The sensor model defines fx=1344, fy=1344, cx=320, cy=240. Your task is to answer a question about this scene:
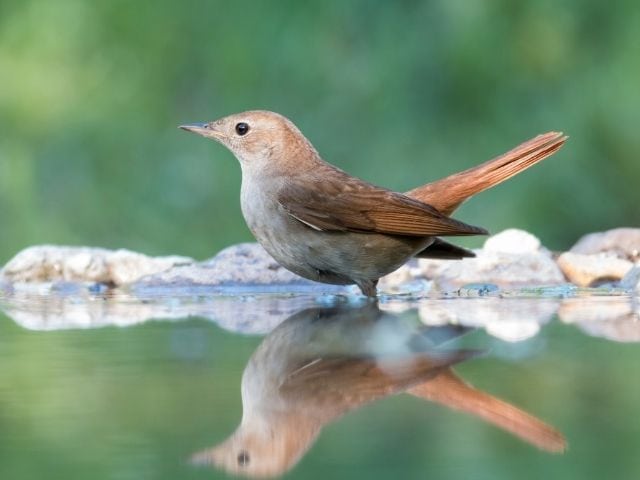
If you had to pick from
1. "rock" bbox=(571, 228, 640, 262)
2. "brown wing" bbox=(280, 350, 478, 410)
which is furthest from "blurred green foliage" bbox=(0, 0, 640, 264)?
"brown wing" bbox=(280, 350, 478, 410)

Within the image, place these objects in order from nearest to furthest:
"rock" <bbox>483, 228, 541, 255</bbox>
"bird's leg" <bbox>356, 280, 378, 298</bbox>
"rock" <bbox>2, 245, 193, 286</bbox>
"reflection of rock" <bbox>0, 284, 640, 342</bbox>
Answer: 1. "reflection of rock" <bbox>0, 284, 640, 342</bbox>
2. "bird's leg" <bbox>356, 280, 378, 298</bbox>
3. "rock" <bbox>2, 245, 193, 286</bbox>
4. "rock" <bbox>483, 228, 541, 255</bbox>

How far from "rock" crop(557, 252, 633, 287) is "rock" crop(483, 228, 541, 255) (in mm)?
455

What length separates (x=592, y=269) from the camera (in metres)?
5.53

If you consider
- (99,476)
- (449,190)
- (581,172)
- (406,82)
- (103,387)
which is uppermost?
(406,82)

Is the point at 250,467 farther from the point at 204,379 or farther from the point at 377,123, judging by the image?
the point at 377,123

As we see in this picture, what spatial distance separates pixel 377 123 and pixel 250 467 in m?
8.14

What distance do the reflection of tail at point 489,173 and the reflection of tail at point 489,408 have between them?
303cm

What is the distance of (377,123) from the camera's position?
9.83 m

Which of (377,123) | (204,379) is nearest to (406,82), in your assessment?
(377,123)

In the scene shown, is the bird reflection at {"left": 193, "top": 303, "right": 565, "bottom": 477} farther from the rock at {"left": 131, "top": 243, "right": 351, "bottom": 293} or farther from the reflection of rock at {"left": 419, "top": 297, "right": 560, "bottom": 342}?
the rock at {"left": 131, "top": 243, "right": 351, "bottom": 293}

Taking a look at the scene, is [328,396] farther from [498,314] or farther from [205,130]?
[205,130]

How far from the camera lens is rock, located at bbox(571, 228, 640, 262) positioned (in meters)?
6.12

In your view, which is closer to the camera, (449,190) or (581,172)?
(449,190)

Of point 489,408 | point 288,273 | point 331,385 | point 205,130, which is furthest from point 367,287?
point 489,408
